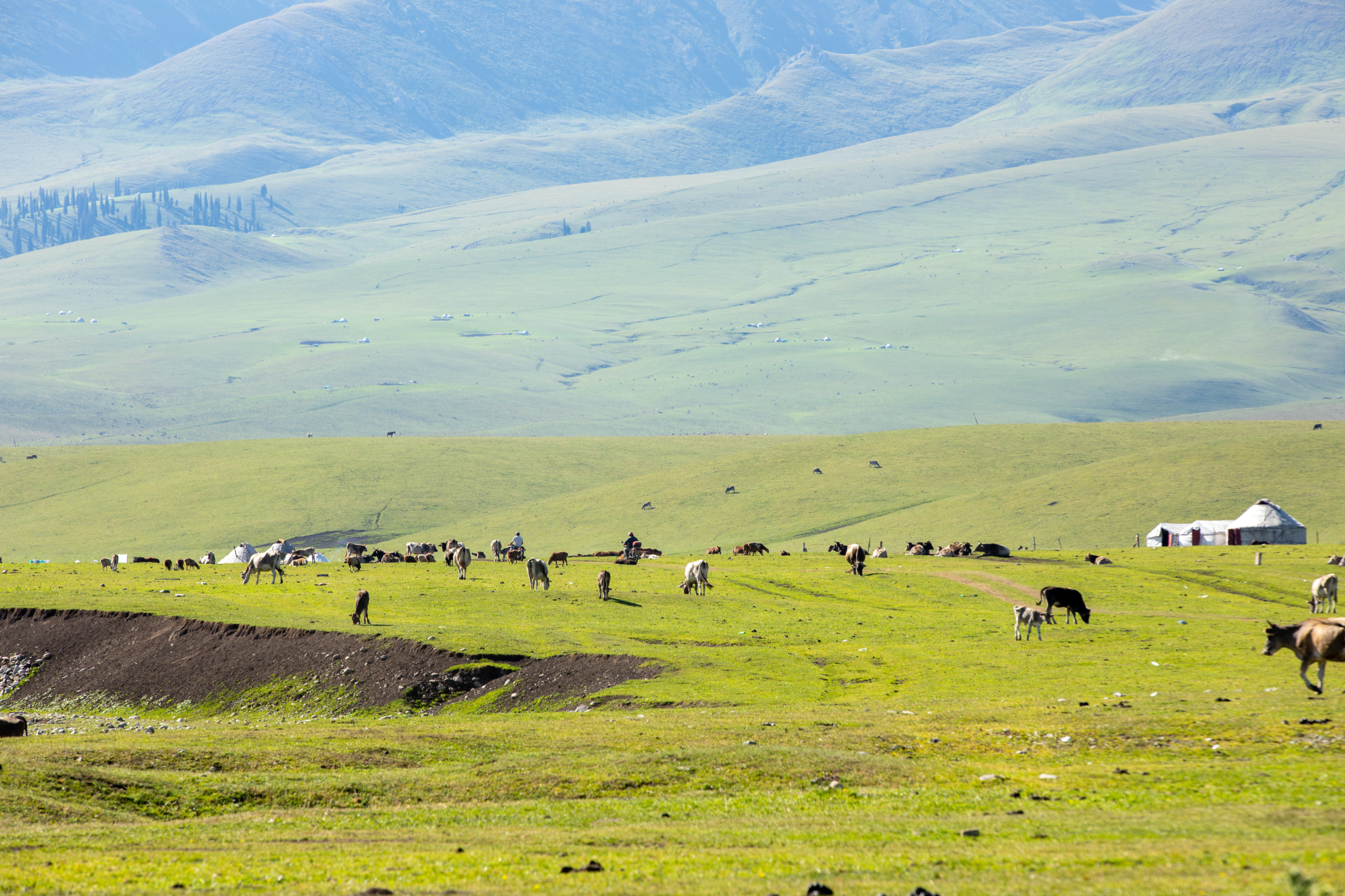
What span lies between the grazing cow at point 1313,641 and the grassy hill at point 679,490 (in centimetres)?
6243

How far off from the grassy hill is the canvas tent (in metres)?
4.82

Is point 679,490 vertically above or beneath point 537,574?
above

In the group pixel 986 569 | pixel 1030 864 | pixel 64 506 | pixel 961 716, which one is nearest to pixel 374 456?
pixel 64 506

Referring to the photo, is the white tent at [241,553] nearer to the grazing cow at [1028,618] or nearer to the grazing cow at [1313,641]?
the grazing cow at [1028,618]

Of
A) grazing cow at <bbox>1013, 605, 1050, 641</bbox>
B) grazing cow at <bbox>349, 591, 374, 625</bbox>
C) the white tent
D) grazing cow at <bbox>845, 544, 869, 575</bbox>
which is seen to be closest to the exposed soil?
grazing cow at <bbox>349, 591, 374, 625</bbox>

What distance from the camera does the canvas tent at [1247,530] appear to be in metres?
82.8

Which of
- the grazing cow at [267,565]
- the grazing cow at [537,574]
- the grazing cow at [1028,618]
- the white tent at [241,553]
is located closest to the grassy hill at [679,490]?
the white tent at [241,553]

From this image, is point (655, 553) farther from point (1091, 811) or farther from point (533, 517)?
point (1091, 811)

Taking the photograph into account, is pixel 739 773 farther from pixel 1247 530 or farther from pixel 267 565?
pixel 1247 530

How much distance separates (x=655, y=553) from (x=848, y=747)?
53.3 metres

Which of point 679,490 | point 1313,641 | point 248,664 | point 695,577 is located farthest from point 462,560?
point 679,490

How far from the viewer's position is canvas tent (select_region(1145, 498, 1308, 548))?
271 ft

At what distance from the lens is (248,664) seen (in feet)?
123

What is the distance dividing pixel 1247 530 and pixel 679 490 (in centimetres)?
5085
